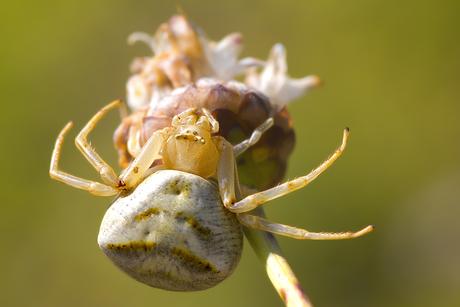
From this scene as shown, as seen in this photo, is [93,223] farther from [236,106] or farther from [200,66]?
[236,106]

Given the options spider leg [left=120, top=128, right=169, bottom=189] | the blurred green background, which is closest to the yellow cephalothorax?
spider leg [left=120, top=128, right=169, bottom=189]

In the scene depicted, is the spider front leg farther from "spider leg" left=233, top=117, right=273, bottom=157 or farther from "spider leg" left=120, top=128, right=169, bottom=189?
"spider leg" left=120, top=128, right=169, bottom=189

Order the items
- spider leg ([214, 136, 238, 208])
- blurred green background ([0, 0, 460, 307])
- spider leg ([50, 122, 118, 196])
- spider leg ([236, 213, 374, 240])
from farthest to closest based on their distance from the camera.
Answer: blurred green background ([0, 0, 460, 307])
spider leg ([50, 122, 118, 196])
spider leg ([214, 136, 238, 208])
spider leg ([236, 213, 374, 240])

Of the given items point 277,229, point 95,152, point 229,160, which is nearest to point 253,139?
point 229,160

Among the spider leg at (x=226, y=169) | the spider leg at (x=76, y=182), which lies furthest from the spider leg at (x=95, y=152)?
the spider leg at (x=226, y=169)

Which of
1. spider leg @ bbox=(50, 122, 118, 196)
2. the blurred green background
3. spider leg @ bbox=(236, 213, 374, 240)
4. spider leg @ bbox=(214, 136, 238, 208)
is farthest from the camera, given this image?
the blurred green background

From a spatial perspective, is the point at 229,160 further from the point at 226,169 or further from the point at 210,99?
the point at 210,99
